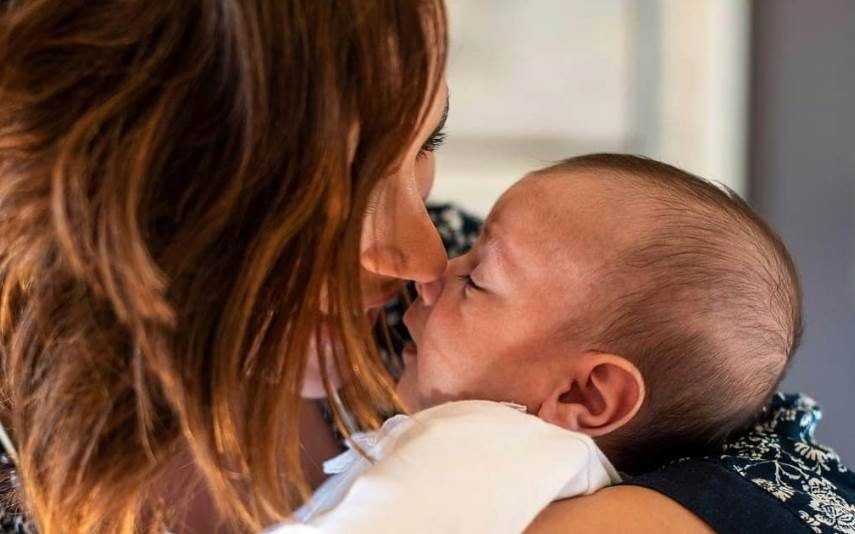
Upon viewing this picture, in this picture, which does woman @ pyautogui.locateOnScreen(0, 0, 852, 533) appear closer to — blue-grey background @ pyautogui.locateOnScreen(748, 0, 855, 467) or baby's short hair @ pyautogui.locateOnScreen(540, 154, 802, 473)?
baby's short hair @ pyautogui.locateOnScreen(540, 154, 802, 473)

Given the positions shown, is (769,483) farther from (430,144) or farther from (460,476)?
(430,144)

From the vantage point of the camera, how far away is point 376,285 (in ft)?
3.00

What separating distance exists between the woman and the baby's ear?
10 centimetres

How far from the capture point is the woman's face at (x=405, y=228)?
2.54 feet

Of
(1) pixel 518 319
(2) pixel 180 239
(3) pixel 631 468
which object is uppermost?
(2) pixel 180 239

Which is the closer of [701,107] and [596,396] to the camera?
[596,396]

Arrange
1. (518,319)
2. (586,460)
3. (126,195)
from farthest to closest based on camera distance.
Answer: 1. (518,319)
2. (586,460)
3. (126,195)

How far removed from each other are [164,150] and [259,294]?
12 cm

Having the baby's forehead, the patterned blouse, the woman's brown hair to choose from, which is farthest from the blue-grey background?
the woman's brown hair

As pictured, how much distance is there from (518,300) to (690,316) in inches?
5.7

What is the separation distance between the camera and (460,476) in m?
0.69

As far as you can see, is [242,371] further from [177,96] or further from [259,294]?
[177,96]

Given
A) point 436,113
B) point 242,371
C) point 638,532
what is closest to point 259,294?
point 242,371

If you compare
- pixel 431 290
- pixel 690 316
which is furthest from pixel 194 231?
pixel 690 316
